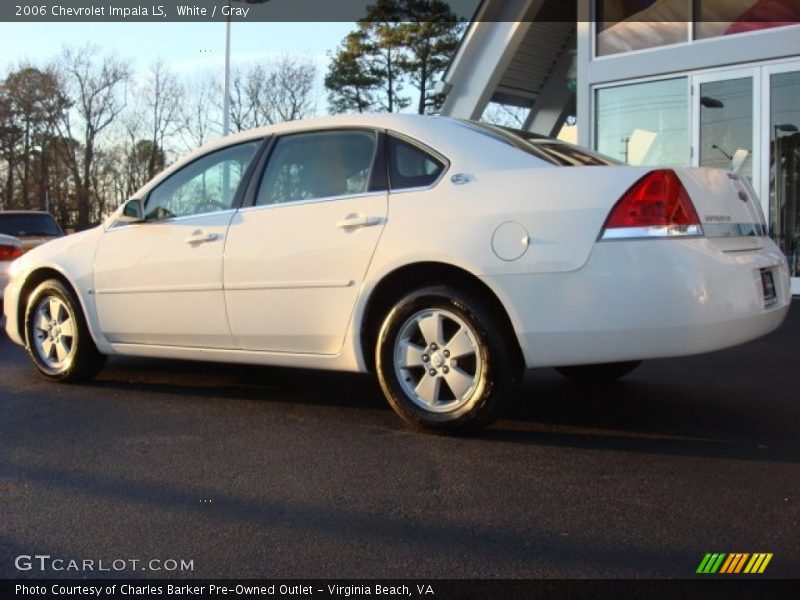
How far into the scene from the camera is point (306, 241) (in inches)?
164

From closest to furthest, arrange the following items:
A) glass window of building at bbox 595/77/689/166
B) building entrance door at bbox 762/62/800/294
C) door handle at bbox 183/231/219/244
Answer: door handle at bbox 183/231/219/244
building entrance door at bbox 762/62/800/294
glass window of building at bbox 595/77/689/166

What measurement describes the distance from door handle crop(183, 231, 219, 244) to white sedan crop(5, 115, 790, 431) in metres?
0.01

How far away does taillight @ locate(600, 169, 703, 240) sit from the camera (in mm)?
3414

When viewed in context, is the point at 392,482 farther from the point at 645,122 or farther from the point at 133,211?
the point at 645,122

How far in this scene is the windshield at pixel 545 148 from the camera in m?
3.93

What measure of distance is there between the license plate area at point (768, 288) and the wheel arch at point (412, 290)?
1.17m

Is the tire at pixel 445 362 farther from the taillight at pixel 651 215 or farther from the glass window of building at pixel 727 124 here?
the glass window of building at pixel 727 124

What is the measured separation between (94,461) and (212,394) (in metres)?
1.41

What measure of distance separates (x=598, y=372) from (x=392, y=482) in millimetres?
2226

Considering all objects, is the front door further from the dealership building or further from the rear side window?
the dealership building

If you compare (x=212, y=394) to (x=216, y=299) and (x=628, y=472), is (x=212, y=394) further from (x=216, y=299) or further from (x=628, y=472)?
(x=628, y=472)

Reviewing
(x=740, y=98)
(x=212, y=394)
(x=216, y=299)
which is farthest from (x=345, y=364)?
(x=740, y=98)

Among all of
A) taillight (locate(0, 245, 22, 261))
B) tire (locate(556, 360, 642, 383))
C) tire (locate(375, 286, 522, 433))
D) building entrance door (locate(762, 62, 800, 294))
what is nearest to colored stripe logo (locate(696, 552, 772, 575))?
tire (locate(375, 286, 522, 433))

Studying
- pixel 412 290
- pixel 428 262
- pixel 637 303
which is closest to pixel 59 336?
pixel 412 290
